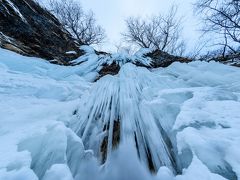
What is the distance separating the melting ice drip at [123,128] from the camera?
1243 mm

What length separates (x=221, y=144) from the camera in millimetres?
1127

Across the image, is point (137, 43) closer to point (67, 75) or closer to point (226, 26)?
point (226, 26)

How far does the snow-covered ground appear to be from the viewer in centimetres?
104

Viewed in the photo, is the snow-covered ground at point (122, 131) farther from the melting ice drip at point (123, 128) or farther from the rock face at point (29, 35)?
the rock face at point (29, 35)

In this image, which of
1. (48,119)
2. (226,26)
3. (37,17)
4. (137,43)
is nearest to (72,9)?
(137,43)

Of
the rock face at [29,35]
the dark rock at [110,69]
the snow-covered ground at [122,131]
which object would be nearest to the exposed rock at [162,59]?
the dark rock at [110,69]

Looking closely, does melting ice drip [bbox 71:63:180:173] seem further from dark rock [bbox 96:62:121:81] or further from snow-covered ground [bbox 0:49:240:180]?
dark rock [bbox 96:62:121:81]

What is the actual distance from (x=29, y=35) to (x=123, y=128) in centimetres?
412

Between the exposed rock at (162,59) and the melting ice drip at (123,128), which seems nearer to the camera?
the melting ice drip at (123,128)

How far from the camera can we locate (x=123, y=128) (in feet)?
5.17

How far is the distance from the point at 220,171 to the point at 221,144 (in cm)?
22

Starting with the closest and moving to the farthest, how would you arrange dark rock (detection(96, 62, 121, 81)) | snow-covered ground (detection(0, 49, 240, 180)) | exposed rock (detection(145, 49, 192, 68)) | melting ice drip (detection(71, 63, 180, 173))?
snow-covered ground (detection(0, 49, 240, 180)) < melting ice drip (detection(71, 63, 180, 173)) < dark rock (detection(96, 62, 121, 81)) < exposed rock (detection(145, 49, 192, 68))

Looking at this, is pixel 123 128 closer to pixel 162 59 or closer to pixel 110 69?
pixel 110 69

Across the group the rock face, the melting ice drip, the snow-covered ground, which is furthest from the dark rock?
the melting ice drip
